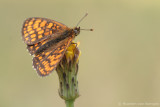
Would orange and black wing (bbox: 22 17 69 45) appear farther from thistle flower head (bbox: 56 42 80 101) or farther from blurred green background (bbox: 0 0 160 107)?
blurred green background (bbox: 0 0 160 107)

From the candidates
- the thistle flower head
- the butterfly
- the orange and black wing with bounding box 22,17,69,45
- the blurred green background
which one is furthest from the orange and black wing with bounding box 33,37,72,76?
the blurred green background

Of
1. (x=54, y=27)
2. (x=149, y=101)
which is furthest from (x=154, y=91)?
(x=54, y=27)

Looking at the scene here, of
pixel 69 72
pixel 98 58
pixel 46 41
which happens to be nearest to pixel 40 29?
pixel 46 41

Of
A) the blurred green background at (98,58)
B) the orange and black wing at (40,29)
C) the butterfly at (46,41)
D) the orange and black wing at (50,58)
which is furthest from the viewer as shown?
the blurred green background at (98,58)

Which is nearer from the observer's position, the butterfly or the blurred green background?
the butterfly

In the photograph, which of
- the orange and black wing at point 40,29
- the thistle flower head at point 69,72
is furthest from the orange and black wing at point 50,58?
the orange and black wing at point 40,29

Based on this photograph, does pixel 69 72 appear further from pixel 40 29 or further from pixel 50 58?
pixel 40 29

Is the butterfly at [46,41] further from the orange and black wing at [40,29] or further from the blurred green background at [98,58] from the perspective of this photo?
the blurred green background at [98,58]

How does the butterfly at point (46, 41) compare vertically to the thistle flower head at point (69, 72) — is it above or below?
above

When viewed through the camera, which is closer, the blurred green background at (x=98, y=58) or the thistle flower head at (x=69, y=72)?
the thistle flower head at (x=69, y=72)
